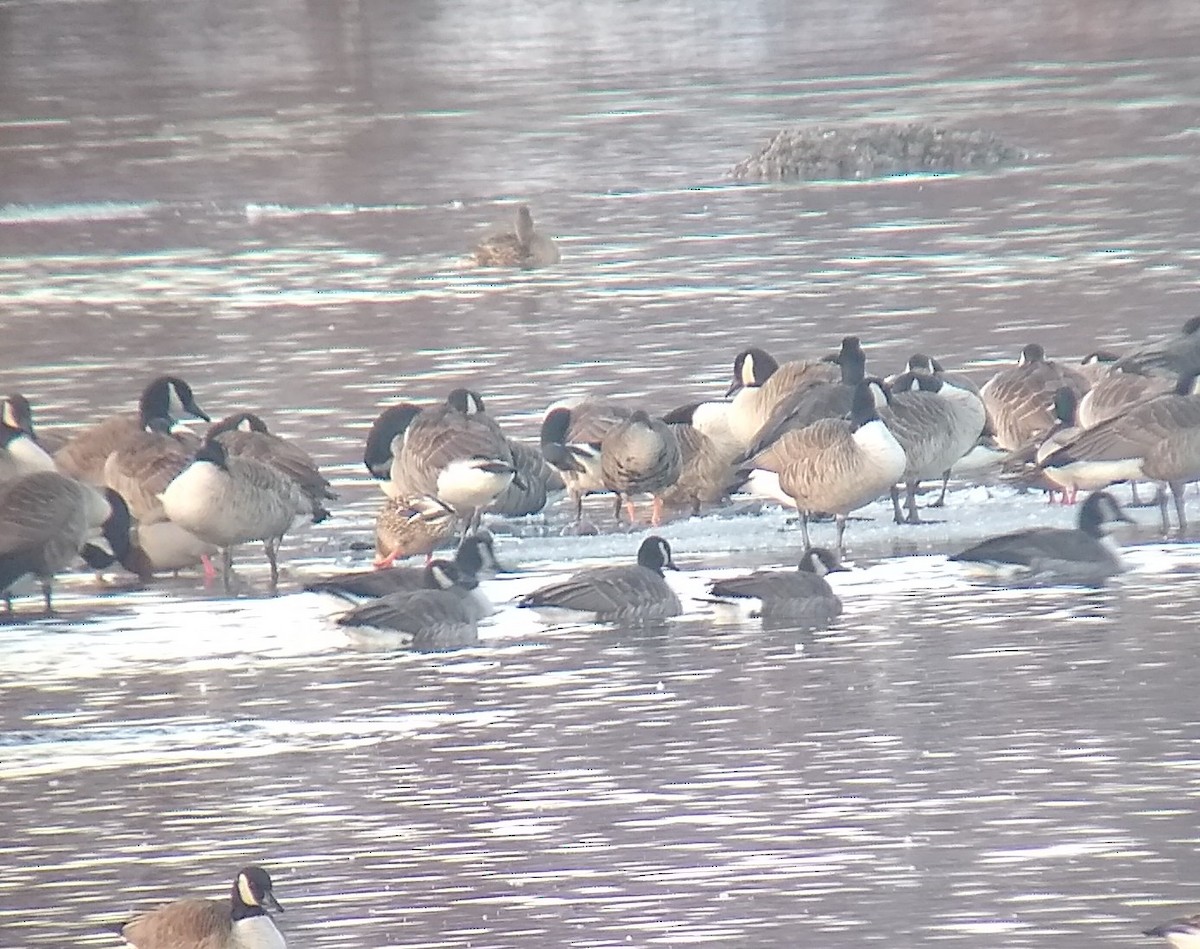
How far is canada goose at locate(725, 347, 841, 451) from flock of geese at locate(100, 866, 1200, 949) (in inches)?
270

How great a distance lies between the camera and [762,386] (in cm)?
1426

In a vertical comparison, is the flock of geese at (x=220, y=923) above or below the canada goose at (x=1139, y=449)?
below

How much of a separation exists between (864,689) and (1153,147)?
2040cm

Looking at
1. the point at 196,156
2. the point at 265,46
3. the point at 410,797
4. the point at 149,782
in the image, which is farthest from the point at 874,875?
the point at 265,46

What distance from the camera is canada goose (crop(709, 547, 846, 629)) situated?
10.8 meters

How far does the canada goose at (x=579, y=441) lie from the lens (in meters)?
13.2

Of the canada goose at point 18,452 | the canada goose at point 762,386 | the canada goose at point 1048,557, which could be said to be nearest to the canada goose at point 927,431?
the canada goose at point 762,386

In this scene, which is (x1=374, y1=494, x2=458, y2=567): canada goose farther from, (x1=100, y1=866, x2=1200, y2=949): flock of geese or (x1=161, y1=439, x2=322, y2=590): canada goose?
(x1=100, y1=866, x2=1200, y2=949): flock of geese

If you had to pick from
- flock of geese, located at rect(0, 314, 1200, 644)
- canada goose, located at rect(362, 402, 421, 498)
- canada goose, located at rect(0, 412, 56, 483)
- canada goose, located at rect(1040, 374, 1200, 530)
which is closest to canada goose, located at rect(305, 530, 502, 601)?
flock of geese, located at rect(0, 314, 1200, 644)

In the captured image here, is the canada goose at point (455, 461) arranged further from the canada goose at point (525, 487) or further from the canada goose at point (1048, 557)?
the canada goose at point (1048, 557)

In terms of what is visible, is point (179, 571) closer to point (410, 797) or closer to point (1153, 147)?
point (410, 797)

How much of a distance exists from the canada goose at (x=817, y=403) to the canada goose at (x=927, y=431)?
0.98ft

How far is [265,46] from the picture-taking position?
192ft

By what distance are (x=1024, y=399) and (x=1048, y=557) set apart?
2683mm
